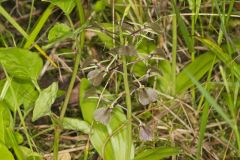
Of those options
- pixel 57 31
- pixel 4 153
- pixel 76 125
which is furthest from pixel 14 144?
pixel 57 31

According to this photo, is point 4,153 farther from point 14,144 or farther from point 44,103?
point 44,103

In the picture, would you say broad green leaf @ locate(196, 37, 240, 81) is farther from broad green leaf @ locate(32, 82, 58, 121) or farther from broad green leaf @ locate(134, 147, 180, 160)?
broad green leaf @ locate(32, 82, 58, 121)

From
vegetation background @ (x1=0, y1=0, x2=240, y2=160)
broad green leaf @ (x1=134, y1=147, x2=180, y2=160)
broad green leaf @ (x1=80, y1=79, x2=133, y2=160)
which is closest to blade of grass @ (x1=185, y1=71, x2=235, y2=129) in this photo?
vegetation background @ (x1=0, y1=0, x2=240, y2=160)

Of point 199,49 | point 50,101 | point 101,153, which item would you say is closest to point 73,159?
point 101,153

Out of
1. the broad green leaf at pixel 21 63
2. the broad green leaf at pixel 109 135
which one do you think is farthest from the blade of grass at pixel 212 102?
the broad green leaf at pixel 21 63

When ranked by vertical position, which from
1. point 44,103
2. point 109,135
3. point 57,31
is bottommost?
point 109,135

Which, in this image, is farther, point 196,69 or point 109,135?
point 196,69
